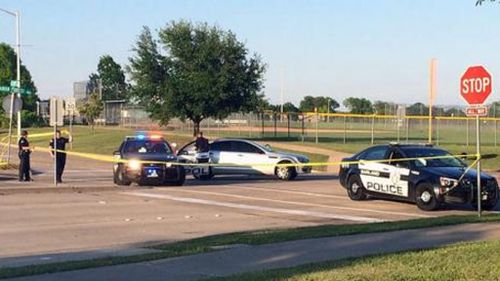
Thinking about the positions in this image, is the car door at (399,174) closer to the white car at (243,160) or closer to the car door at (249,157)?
the white car at (243,160)

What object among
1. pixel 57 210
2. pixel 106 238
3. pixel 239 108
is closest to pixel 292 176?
pixel 57 210

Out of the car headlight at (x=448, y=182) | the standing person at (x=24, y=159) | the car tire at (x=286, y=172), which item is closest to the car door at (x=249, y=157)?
the car tire at (x=286, y=172)

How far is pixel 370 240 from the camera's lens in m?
12.2

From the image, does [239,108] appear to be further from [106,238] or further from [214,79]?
[106,238]

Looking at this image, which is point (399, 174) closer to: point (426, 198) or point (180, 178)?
Answer: point (426, 198)

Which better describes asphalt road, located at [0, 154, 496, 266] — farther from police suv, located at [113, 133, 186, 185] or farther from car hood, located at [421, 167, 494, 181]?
car hood, located at [421, 167, 494, 181]

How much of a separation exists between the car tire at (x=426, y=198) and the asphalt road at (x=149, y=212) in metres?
0.27

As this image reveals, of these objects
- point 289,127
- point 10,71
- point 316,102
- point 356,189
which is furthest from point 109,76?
point 356,189

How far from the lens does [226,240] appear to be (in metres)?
12.4

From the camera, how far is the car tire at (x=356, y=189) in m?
21.2

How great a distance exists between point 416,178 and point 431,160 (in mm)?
755

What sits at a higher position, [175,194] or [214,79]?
[214,79]

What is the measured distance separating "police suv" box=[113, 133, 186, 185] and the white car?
131 inches

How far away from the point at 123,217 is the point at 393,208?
667 cm
